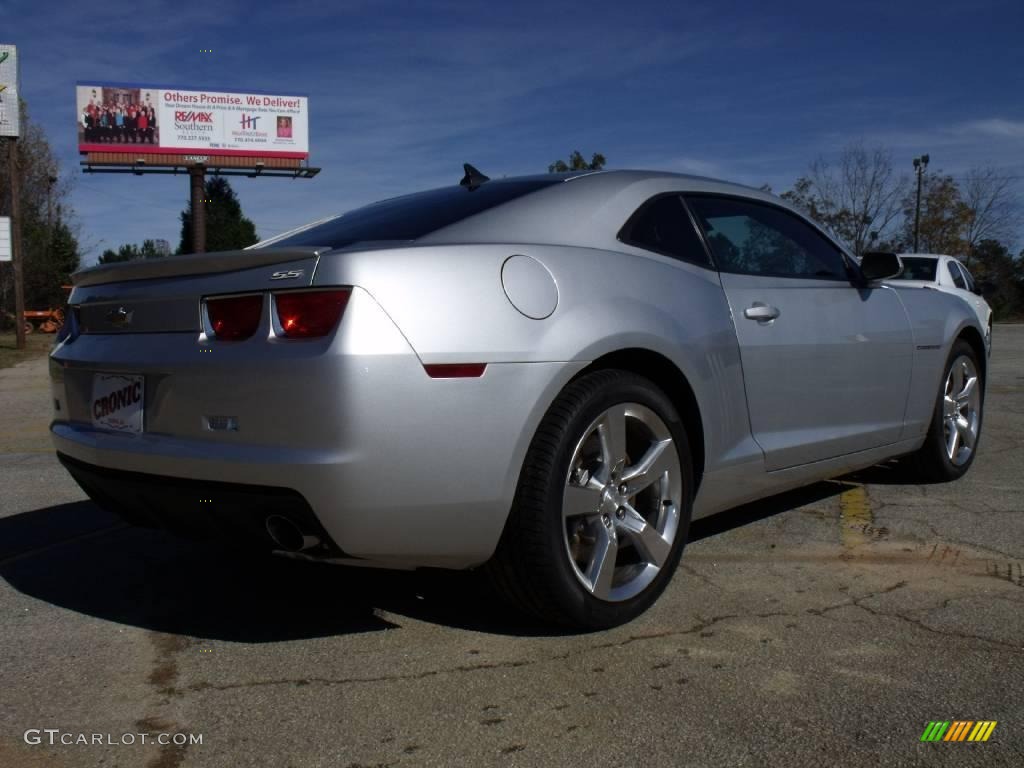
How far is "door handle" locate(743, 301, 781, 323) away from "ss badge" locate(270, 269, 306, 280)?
5.62 ft

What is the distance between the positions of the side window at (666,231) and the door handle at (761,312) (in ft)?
0.73

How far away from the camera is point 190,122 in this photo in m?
43.5

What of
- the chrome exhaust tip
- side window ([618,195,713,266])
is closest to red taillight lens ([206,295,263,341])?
the chrome exhaust tip

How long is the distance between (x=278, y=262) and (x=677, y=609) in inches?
66.2

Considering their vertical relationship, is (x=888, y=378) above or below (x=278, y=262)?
below

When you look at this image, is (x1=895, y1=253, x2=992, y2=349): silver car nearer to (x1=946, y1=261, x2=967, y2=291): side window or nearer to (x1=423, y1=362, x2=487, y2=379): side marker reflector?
(x1=946, y1=261, x2=967, y2=291): side window

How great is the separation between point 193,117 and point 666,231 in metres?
44.0

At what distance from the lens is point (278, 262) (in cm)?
271

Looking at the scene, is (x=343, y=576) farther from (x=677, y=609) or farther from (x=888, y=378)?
(x=888, y=378)

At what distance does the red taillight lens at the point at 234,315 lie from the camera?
8.89 ft

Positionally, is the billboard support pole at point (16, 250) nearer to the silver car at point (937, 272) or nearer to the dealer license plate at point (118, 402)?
the silver car at point (937, 272)

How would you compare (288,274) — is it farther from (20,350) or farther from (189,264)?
(20,350)

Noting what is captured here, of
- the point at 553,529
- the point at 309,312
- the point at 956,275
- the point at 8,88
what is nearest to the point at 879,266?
the point at 553,529

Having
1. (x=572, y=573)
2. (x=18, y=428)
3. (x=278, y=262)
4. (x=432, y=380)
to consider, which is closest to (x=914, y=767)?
(x=572, y=573)
